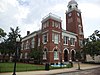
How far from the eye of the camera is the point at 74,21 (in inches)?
1861

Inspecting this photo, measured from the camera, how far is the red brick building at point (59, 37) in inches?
1427

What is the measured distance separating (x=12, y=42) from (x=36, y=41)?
11716 millimetres

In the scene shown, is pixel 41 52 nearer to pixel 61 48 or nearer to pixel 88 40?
pixel 61 48

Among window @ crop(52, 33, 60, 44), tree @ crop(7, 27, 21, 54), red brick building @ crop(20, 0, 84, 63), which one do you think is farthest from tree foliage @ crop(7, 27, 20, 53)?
window @ crop(52, 33, 60, 44)

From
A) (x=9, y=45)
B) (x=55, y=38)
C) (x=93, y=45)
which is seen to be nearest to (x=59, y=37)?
(x=55, y=38)

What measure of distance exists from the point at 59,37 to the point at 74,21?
11825mm

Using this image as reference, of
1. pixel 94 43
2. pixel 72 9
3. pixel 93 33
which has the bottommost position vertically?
pixel 94 43

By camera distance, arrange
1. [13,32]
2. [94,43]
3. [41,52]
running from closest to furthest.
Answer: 1. [41,52]
2. [94,43]
3. [13,32]

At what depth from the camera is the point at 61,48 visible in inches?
1508

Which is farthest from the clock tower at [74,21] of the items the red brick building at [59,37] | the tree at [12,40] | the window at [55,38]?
the tree at [12,40]

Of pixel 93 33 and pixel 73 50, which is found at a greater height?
pixel 93 33

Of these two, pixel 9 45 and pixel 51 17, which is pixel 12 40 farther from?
pixel 51 17

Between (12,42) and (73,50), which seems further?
(12,42)

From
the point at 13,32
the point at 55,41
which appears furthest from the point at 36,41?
the point at 13,32
